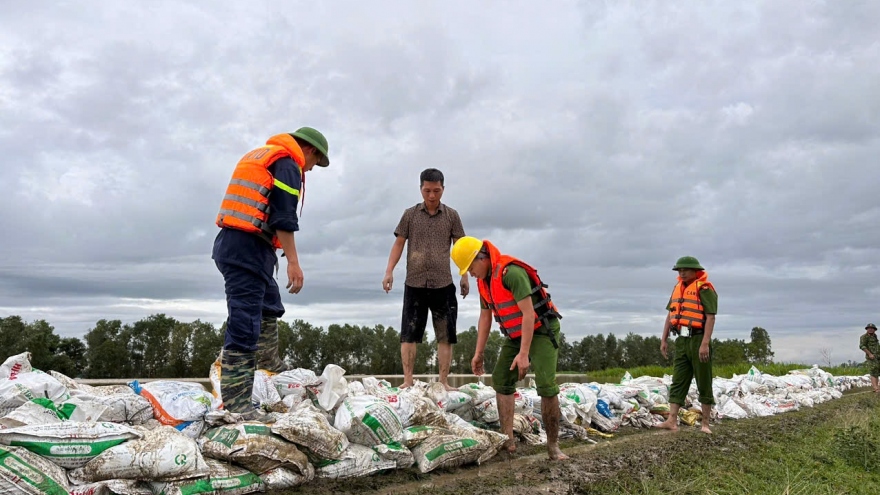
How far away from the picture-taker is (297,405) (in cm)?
419

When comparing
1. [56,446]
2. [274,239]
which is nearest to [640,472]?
[274,239]

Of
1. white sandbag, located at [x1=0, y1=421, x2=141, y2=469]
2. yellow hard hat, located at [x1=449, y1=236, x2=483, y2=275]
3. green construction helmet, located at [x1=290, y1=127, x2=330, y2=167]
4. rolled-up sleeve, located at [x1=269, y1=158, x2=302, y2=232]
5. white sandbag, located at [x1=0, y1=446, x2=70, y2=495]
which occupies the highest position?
green construction helmet, located at [x1=290, y1=127, x2=330, y2=167]

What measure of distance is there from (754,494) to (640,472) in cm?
67

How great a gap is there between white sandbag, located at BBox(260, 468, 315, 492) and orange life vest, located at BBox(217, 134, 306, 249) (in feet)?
4.38

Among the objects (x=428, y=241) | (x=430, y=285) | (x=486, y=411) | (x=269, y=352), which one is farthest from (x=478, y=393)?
(x=269, y=352)

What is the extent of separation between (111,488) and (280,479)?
79cm

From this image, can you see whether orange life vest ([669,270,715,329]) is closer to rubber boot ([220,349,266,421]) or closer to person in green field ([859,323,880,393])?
rubber boot ([220,349,266,421])

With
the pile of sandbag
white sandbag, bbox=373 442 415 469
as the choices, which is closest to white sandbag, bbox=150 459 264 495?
the pile of sandbag

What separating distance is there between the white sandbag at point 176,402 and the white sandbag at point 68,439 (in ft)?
1.88

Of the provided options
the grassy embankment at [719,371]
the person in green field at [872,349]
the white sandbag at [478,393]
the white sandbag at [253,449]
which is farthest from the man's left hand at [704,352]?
the person in green field at [872,349]

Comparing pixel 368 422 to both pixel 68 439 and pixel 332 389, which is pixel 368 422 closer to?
pixel 332 389

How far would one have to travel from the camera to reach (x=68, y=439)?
3012mm

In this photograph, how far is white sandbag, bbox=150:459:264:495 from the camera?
9.75 ft

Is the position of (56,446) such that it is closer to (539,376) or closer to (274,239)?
(274,239)
